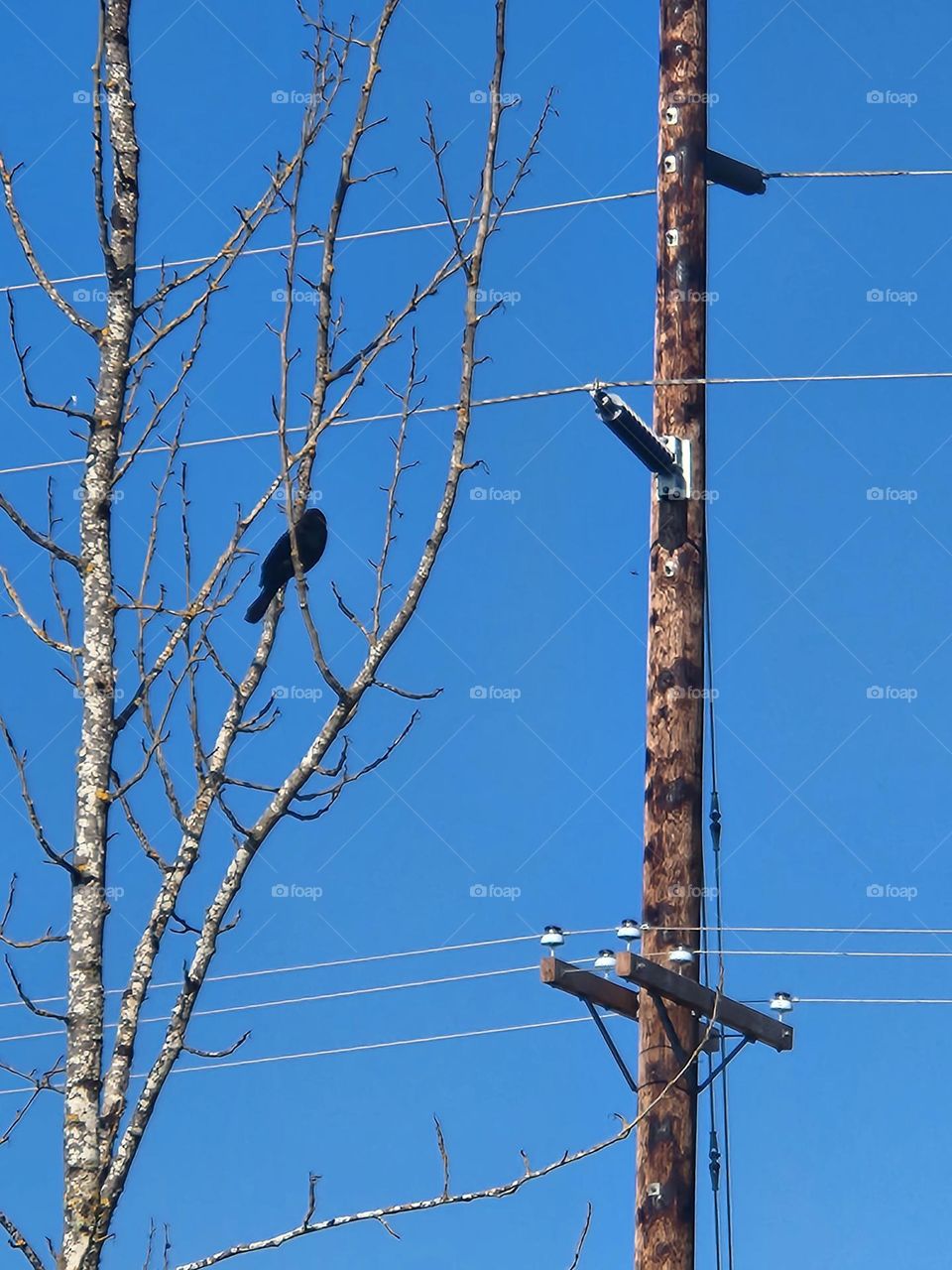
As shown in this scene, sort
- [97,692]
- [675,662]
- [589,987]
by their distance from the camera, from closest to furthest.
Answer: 1. [97,692]
2. [589,987]
3. [675,662]

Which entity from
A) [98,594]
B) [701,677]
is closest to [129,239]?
[98,594]

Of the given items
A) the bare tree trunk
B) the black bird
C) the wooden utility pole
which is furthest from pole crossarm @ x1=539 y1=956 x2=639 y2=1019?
the bare tree trunk

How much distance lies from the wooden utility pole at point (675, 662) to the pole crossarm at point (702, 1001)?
8 cm

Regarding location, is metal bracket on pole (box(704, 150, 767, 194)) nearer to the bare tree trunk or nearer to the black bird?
the black bird

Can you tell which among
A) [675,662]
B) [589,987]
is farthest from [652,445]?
[589,987]

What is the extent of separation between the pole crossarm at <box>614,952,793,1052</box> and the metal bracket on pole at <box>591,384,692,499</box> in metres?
1.80

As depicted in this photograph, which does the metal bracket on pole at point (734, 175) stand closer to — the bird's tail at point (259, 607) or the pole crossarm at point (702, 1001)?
the bird's tail at point (259, 607)

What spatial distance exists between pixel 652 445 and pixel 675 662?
31.1 inches

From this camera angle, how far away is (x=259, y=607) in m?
7.53

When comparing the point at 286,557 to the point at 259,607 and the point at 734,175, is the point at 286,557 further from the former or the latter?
the point at 734,175

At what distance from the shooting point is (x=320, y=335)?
4.24 meters

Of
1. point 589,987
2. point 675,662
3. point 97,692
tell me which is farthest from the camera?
point 675,662

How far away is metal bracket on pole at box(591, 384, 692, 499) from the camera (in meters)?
6.79

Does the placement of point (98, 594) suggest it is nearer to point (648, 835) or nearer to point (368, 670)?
point (368, 670)
